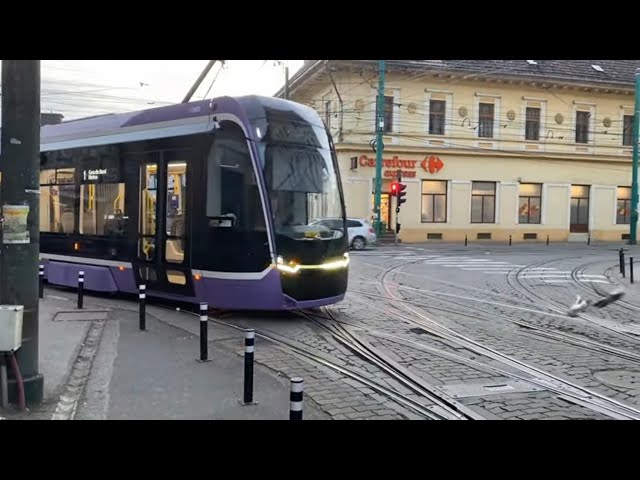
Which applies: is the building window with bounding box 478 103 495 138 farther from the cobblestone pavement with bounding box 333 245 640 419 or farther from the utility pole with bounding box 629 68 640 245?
the cobblestone pavement with bounding box 333 245 640 419

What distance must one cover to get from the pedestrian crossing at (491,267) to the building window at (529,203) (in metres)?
14.6

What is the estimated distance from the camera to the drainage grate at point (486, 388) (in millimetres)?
Result: 6215

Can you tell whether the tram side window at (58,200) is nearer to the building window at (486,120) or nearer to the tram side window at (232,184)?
the tram side window at (232,184)

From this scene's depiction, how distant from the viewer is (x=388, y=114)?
34.9 metres

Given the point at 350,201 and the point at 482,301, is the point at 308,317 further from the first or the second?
the point at 350,201

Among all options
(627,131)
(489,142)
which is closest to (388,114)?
(489,142)

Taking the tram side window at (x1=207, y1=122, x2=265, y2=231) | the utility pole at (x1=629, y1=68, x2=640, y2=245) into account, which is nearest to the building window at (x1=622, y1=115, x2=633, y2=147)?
the utility pole at (x1=629, y1=68, x2=640, y2=245)

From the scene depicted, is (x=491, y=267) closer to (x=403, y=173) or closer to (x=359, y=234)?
(x=359, y=234)

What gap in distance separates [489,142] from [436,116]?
12.3 ft

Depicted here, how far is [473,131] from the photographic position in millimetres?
36406

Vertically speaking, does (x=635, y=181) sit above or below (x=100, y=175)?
above

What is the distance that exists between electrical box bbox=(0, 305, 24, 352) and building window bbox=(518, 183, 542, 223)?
3575cm

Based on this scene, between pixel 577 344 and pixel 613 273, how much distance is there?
11869mm
